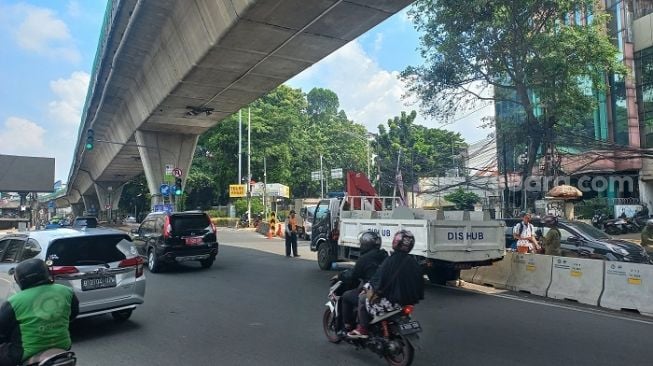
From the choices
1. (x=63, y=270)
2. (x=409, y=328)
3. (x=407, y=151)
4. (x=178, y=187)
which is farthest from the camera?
(x=407, y=151)

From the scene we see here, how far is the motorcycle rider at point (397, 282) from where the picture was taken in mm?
5016

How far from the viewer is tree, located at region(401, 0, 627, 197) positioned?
20812 millimetres

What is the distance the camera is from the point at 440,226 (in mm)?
9734

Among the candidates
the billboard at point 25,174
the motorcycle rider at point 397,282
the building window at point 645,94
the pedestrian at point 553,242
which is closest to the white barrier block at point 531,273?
the pedestrian at point 553,242

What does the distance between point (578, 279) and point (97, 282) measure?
8611 millimetres

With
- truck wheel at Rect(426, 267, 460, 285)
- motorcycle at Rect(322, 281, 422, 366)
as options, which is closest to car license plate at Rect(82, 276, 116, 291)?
motorcycle at Rect(322, 281, 422, 366)

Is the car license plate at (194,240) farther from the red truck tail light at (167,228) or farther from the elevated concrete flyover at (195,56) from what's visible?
the elevated concrete flyover at (195,56)

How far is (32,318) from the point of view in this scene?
3422 mm

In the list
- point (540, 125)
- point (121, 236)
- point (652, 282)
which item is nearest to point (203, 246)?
point (121, 236)

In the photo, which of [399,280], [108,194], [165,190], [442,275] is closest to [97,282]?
[399,280]

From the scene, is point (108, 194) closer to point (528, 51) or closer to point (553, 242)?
point (528, 51)

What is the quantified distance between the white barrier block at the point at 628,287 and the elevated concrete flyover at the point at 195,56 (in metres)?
6.56

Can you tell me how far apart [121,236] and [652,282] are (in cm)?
884

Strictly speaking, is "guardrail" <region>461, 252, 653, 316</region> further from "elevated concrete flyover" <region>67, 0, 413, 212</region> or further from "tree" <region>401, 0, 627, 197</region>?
"tree" <region>401, 0, 627, 197</region>
